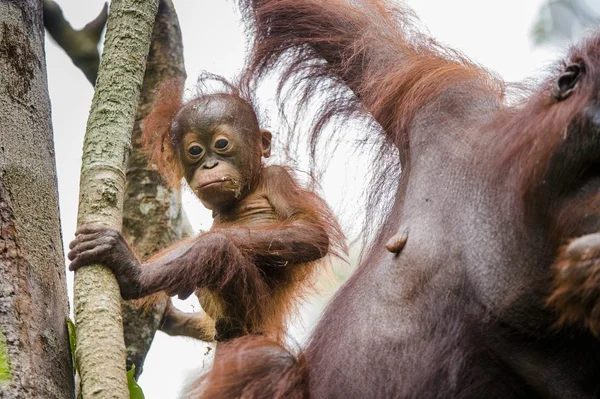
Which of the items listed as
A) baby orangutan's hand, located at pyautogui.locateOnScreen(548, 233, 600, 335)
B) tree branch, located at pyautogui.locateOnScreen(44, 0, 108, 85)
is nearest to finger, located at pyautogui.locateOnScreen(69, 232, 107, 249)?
baby orangutan's hand, located at pyautogui.locateOnScreen(548, 233, 600, 335)

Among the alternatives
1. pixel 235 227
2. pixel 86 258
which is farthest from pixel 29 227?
pixel 235 227

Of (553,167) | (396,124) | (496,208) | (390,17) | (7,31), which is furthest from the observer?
(390,17)

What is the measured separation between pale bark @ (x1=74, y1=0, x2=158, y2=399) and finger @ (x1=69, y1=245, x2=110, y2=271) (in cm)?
3

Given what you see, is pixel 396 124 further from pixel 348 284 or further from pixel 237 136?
pixel 237 136

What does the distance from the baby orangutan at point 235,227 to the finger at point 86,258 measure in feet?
1.13

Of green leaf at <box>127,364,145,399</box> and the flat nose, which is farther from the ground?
the flat nose

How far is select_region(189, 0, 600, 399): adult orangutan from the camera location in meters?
2.85

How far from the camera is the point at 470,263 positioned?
10.1ft

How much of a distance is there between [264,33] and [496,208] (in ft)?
6.05

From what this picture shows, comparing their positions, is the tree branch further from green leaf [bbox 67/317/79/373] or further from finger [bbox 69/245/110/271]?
green leaf [bbox 67/317/79/373]

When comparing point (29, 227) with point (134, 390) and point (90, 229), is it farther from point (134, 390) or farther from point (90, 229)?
point (134, 390)

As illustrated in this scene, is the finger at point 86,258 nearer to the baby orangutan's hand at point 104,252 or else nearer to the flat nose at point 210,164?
the baby orangutan's hand at point 104,252

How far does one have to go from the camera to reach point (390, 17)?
14.3 ft

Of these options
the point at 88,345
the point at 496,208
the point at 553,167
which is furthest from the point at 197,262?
the point at 553,167
